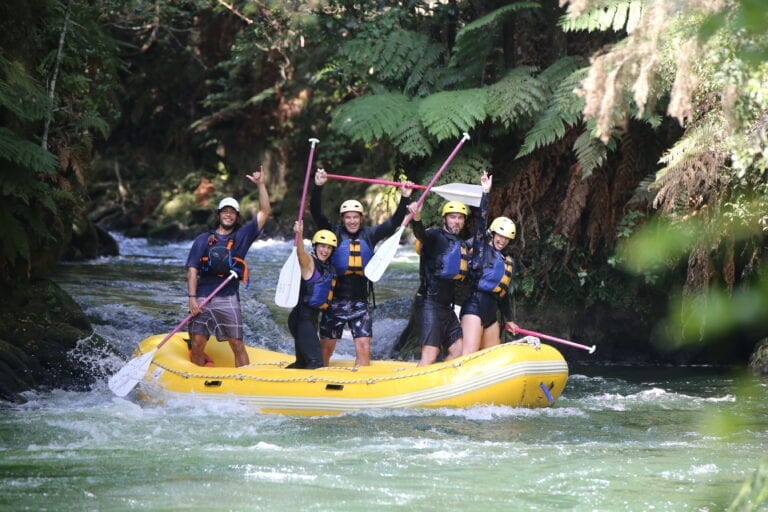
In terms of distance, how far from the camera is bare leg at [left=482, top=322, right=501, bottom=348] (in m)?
7.86

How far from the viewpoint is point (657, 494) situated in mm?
4871

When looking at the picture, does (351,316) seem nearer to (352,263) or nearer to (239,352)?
(352,263)

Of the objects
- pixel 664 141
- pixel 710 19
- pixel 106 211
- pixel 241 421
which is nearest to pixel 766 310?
pixel 710 19

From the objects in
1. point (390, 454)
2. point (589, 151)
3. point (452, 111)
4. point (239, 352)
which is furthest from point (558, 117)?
point (390, 454)

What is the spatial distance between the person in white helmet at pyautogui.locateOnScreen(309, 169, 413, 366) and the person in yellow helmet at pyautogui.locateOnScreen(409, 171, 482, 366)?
1.04 ft

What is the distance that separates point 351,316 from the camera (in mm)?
7668

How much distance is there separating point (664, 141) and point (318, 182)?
3767 mm

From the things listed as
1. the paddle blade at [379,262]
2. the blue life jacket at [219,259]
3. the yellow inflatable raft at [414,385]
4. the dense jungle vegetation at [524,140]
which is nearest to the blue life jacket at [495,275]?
the yellow inflatable raft at [414,385]

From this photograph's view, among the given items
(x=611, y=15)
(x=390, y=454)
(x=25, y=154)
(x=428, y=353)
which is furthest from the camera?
(x=611, y=15)

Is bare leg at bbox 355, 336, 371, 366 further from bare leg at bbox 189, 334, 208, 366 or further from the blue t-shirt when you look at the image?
bare leg at bbox 189, 334, 208, 366

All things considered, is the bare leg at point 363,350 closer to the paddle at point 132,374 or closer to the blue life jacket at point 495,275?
the blue life jacket at point 495,275

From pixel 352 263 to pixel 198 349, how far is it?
159cm

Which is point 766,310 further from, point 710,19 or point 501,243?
point 501,243

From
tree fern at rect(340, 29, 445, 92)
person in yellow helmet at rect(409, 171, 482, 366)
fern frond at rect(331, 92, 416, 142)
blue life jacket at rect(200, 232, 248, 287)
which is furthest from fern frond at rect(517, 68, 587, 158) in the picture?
blue life jacket at rect(200, 232, 248, 287)
